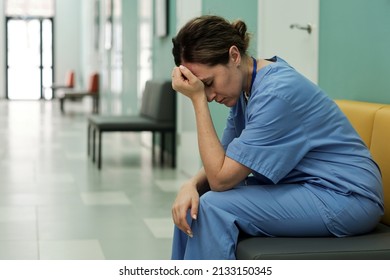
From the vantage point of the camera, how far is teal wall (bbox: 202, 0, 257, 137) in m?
5.63

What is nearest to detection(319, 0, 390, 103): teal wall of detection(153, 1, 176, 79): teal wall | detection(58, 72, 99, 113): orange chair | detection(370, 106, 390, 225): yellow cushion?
detection(370, 106, 390, 225): yellow cushion

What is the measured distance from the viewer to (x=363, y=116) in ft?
10.2

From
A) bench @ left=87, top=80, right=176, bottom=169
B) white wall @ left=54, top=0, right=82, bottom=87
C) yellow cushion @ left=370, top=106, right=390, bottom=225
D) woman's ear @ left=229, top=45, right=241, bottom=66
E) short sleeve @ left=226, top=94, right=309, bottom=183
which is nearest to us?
short sleeve @ left=226, top=94, right=309, bottom=183

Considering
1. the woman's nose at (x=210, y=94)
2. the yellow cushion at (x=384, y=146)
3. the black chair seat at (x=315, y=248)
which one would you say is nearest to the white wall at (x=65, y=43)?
the yellow cushion at (x=384, y=146)

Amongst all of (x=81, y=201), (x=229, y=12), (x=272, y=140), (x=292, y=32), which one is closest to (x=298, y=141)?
(x=272, y=140)

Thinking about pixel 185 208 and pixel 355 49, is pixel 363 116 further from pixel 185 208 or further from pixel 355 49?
pixel 185 208

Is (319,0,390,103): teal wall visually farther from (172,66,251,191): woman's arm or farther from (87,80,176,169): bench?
(87,80,176,169): bench

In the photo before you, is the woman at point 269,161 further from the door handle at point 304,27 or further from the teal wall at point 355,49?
the door handle at point 304,27

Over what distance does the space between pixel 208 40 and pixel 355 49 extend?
4.72 feet

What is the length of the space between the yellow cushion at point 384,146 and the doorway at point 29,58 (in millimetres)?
20865

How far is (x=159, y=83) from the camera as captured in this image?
26.6 ft

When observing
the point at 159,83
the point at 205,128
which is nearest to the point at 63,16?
the point at 159,83

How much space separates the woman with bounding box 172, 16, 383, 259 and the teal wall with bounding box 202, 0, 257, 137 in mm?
2898
